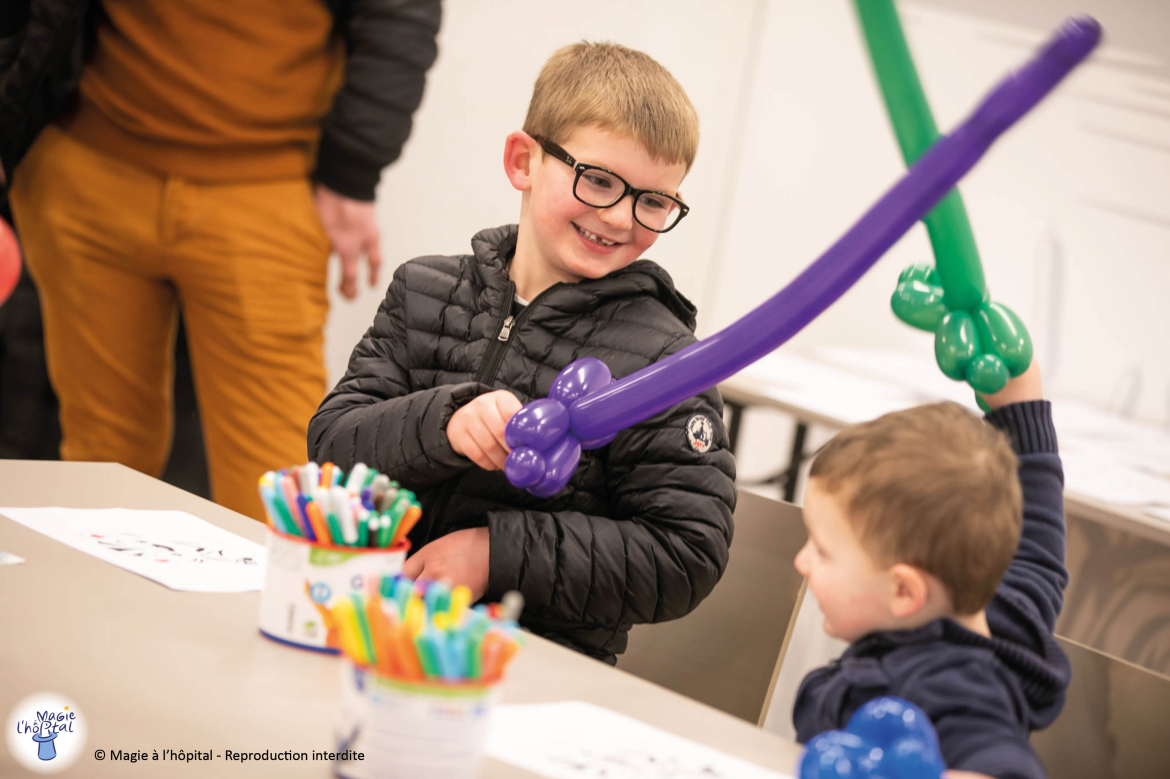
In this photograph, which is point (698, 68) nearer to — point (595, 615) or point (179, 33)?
point (179, 33)

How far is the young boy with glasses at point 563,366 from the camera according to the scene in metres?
1.14

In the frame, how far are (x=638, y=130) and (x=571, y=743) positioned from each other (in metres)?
0.72

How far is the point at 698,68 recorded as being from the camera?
143 inches

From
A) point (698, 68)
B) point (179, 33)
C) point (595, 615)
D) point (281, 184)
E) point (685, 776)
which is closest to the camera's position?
point (685, 776)

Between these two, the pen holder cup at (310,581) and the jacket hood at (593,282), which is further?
the jacket hood at (593,282)

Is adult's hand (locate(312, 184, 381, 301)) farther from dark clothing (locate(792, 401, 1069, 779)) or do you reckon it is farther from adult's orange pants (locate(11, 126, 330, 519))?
dark clothing (locate(792, 401, 1069, 779))

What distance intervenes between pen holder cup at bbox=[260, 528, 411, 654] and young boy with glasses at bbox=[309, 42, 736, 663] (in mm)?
279

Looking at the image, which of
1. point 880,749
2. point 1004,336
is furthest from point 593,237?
point 880,749

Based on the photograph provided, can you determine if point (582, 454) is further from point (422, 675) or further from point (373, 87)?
point (373, 87)

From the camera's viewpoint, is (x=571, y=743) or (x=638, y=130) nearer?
(x=571, y=743)

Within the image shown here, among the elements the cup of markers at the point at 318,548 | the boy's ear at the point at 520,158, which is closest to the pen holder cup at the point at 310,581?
the cup of markers at the point at 318,548

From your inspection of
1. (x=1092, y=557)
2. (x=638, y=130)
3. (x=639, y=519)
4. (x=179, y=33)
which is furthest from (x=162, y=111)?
(x=1092, y=557)

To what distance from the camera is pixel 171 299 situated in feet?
7.22

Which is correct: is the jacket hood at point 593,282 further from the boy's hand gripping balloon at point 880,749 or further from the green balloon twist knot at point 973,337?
the boy's hand gripping balloon at point 880,749
